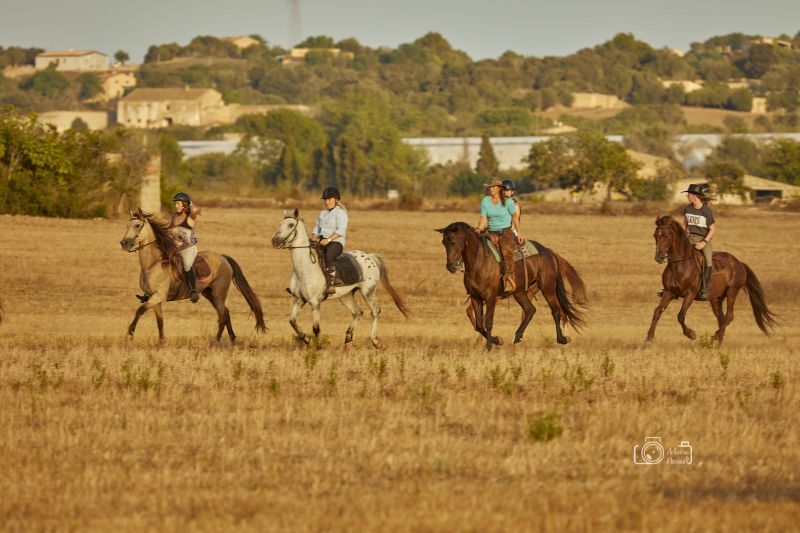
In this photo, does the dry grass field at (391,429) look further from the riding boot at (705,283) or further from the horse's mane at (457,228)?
the horse's mane at (457,228)

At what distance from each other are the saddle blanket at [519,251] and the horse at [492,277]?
7 centimetres

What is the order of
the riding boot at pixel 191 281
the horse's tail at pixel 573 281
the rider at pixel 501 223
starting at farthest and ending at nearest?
1. the horse's tail at pixel 573 281
2. the riding boot at pixel 191 281
3. the rider at pixel 501 223

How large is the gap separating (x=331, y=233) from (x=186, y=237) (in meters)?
2.20

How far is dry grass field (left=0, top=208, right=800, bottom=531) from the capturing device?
948cm

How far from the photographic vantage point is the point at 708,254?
801 inches

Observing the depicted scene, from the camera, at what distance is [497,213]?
19297mm

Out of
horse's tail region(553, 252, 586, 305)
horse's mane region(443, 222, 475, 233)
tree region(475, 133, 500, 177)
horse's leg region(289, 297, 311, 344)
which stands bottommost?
horse's leg region(289, 297, 311, 344)

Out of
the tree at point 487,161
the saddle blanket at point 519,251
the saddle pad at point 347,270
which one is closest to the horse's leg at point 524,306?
the saddle blanket at point 519,251

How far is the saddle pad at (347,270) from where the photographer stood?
1906 cm

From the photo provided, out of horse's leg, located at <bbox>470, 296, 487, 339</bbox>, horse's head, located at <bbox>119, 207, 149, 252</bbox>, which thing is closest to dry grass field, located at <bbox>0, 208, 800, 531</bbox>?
horse's leg, located at <bbox>470, 296, 487, 339</bbox>

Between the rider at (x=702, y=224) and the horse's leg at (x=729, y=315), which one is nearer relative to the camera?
the rider at (x=702, y=224)

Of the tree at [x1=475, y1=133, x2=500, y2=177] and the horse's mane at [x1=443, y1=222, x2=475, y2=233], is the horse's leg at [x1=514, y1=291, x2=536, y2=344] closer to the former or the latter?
the horse's mane at [x1=443, y1=222, x2=475, y2=233]

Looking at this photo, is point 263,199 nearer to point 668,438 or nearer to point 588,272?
point 588,272

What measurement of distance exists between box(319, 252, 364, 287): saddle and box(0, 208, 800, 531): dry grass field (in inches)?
38.4
